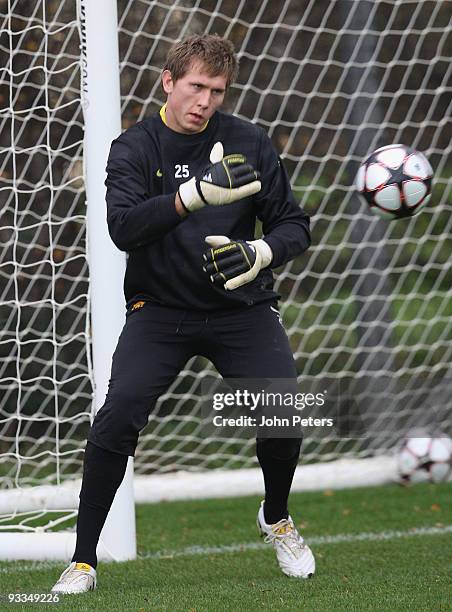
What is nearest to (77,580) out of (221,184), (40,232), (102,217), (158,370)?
(158,370)

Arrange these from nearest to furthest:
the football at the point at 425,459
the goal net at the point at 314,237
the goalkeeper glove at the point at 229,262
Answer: the goalkeeper glove at the point at 229,262 < the football at the point at 425,459 < the goal net at the point at 314,237

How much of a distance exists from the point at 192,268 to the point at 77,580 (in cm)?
100

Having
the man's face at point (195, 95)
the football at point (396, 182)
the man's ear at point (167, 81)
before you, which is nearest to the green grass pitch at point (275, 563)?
the football at point (396, 182)

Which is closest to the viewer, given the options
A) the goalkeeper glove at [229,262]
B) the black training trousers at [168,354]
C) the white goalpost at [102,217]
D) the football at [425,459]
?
the goalkeeper glove at [229,262]

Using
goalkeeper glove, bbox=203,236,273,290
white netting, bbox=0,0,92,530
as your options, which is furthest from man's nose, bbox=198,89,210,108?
white netting, bbox=0,0,92,530

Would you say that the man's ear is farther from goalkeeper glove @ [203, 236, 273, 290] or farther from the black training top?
goalkeeper glove @ [203, 236, 273, 290]

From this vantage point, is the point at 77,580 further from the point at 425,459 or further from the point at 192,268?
the point at 425,459

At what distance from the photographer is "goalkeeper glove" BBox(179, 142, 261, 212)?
3.10m

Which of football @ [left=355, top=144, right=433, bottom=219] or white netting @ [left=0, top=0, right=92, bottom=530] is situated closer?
football @ [left=355, top=144, right=433, bottom=219]

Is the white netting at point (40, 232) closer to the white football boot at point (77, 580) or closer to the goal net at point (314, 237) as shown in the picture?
the goal net at point (314, 237)

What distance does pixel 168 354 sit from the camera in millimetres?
3410

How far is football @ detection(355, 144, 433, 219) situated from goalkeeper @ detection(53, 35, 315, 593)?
1.03 ft

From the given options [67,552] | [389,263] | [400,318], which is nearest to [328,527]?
[67,552]

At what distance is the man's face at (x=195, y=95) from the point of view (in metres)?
3.31
